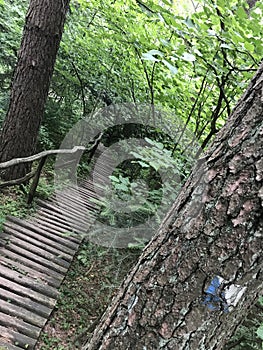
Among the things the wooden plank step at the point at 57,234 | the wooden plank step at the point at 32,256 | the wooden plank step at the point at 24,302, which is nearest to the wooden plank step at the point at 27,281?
the wooden plank step at the point at 24,302

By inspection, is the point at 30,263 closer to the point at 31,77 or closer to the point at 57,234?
the point at 57,234

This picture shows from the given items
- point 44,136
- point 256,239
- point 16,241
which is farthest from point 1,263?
point 44,136

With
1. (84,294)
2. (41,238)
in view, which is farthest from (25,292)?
(41,238)

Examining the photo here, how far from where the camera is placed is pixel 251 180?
2.78ft

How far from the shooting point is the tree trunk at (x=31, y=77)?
5.05m

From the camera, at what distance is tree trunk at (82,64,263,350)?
85 centimetres

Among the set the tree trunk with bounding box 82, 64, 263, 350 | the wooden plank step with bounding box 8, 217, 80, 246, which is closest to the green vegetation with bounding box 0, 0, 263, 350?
the wooden plank step with bounding box 8, 217, 80, 246

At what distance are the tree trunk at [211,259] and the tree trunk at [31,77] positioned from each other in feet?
15.7

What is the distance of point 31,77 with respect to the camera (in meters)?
5.21

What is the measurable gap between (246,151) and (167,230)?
32 cm

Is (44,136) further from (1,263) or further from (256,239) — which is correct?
(256,239)

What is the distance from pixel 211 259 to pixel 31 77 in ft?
16.4

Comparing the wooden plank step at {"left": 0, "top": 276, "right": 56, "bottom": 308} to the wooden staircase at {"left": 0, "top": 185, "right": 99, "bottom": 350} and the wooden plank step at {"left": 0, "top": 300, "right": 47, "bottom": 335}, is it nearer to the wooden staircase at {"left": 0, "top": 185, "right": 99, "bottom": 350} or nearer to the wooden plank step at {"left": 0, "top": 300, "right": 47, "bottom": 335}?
the wooden staircase at {"left": 0, "top": 185, "right": 99, "bottom": 350}

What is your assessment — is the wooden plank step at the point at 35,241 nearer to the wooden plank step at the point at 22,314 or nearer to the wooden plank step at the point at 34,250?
the wooden plank step at the point at 34,250
